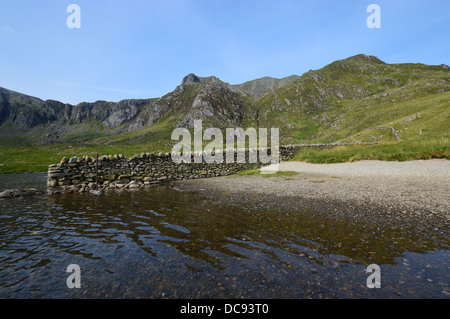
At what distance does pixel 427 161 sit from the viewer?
2225cm

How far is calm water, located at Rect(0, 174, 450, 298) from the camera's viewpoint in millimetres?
5152

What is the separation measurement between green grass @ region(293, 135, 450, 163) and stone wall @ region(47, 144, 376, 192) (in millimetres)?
15222

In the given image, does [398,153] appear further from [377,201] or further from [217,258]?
[217,258]

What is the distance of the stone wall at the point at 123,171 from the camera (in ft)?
70.6

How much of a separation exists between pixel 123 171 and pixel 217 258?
2185 centimetres

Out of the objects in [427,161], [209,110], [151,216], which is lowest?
[151,216]

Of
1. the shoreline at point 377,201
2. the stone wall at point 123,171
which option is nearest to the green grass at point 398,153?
the shoreline at point 377,201

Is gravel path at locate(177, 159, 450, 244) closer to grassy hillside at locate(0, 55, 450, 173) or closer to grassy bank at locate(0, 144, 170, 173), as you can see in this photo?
grassy hillside at locate(0, 55, 450, 173)

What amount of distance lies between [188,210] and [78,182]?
1702cm

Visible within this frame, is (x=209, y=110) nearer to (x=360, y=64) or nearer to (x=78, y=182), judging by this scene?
(x=360, y=64)

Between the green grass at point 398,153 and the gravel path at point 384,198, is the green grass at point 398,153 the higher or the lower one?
the higher one

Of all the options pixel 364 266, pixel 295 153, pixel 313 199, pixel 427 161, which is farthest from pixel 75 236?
pixel 295 153

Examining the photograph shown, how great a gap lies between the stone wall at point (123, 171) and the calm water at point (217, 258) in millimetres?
11426

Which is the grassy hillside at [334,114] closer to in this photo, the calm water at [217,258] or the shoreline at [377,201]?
the shoreline at [377,201]
